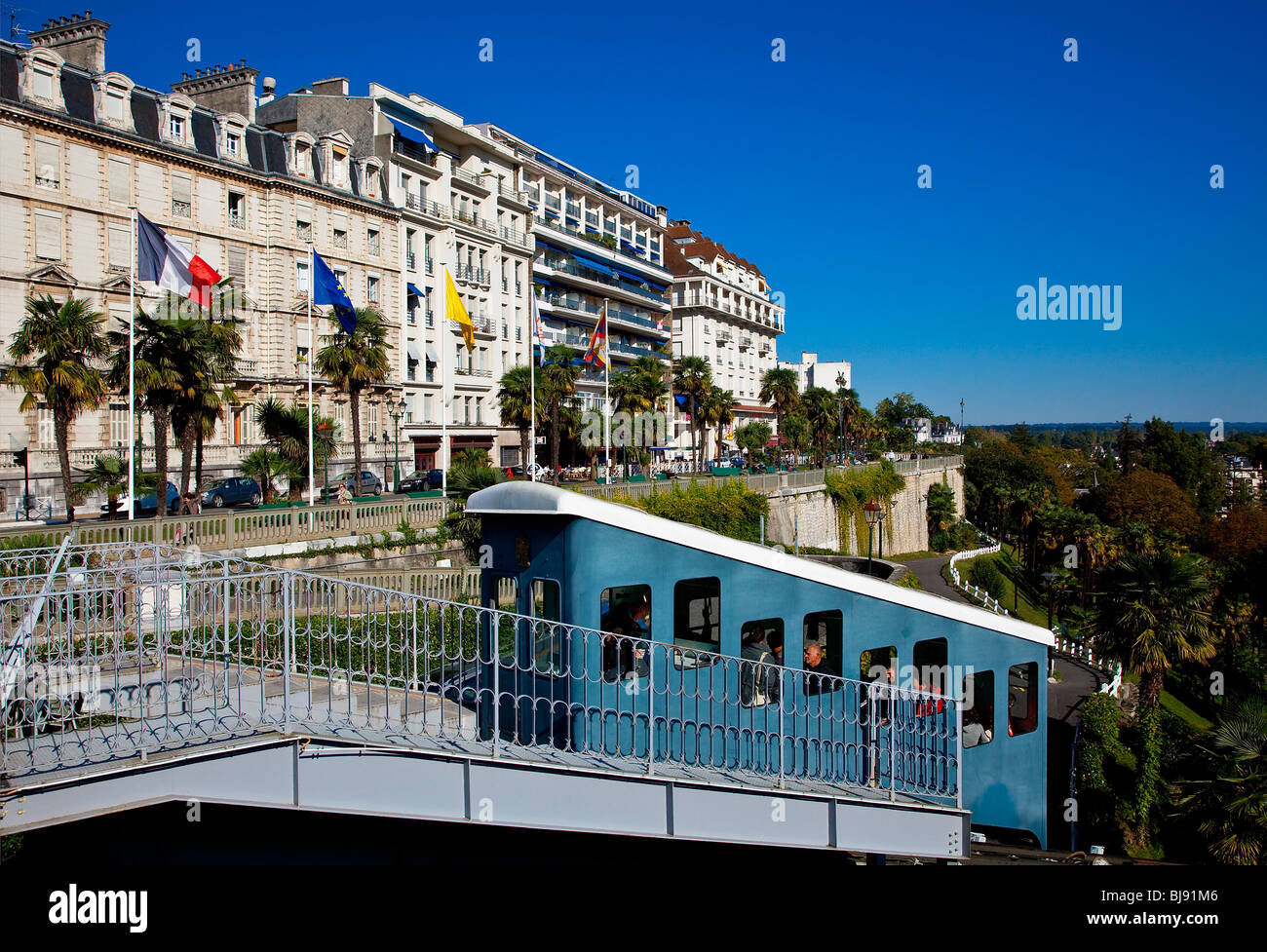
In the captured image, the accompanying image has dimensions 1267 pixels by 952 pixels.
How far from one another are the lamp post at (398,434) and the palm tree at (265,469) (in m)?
6.51

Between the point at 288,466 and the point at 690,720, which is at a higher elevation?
the point at 288,466

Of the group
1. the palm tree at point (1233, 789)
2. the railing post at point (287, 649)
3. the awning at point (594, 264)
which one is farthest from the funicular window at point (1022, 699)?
the awning at point (594, 264)

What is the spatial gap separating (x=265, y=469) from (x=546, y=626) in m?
24.0

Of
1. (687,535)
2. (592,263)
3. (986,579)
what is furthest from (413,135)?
(687,535)

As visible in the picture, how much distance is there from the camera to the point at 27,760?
557cm

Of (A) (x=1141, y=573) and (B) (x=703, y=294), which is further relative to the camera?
(B) (x=703, y=294)

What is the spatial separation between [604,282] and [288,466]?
36.1 metres

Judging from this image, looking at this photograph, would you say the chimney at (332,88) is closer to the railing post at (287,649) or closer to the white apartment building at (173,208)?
the white apartment building at (173,208)

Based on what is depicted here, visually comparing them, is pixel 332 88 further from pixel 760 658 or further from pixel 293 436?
pixel 760 658

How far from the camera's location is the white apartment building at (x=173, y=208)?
28547 millimetres

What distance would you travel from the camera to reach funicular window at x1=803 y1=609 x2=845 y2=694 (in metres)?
8.91

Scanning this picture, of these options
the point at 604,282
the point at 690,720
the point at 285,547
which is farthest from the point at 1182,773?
the point at 604,282

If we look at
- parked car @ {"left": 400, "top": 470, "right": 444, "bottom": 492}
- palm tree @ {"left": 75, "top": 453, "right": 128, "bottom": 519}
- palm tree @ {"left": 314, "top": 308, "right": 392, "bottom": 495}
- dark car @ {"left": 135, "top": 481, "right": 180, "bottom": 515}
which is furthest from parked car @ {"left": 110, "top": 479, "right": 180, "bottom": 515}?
→ parked car @ {"left": 400, "top": 470, "right": 444, "bottom": 492}
